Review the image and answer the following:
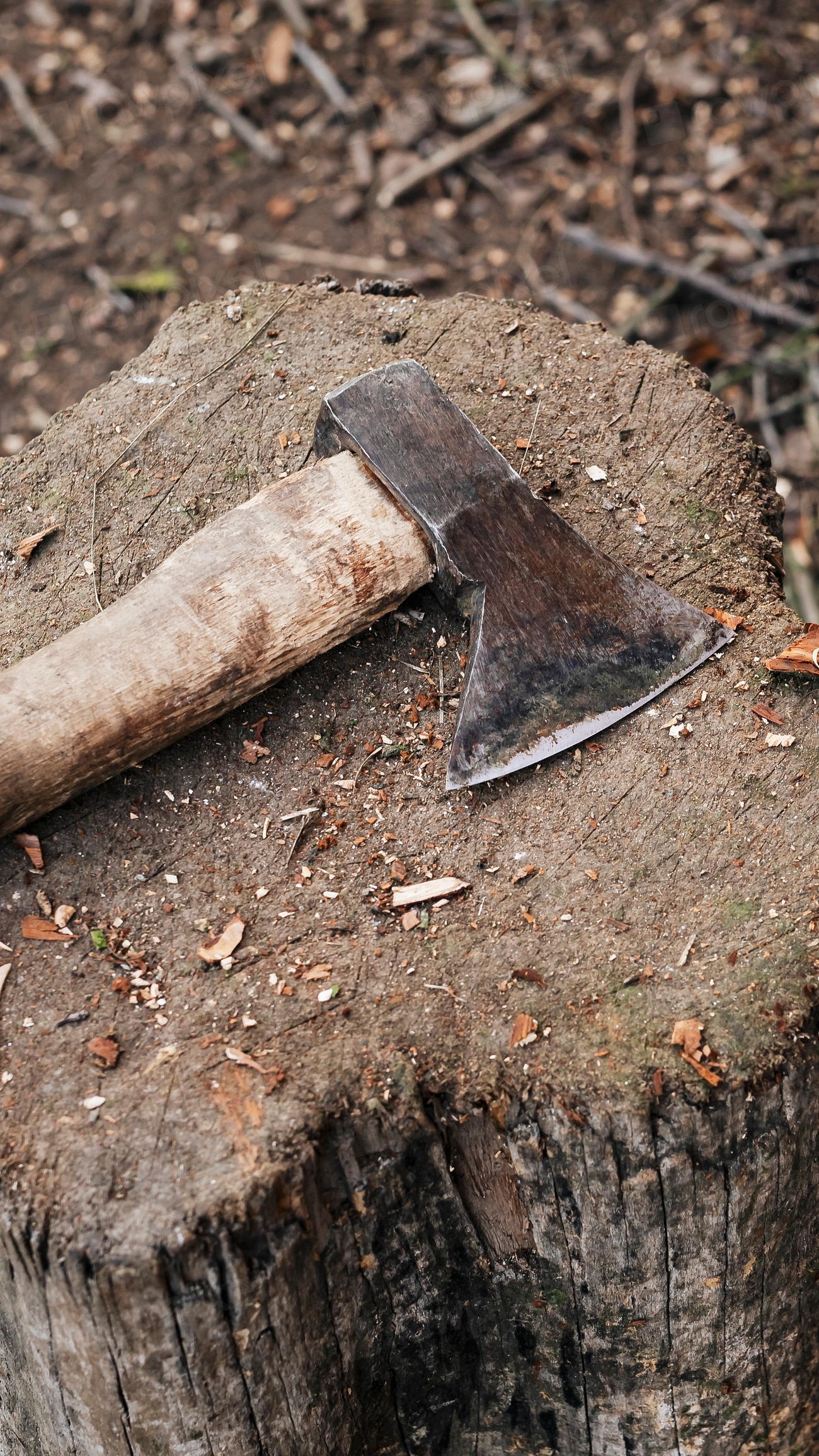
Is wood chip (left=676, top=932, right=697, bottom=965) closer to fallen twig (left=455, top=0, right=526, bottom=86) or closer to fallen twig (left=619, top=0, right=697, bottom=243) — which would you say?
fallen twig (left=619, top=0, right=697, bottom=243)

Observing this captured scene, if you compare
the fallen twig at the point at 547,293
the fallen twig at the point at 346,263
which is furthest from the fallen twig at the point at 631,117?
the fallen twig at the point at 346,263

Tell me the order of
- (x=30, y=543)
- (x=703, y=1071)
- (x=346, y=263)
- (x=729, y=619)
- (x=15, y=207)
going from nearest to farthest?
(x=703, y=1071) → (x=729, y=619) → (x=30, y=543) → (x=346, y=263) → (x=15, y=207)

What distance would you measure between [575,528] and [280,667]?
0.73 metres

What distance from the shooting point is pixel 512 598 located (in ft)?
7.18

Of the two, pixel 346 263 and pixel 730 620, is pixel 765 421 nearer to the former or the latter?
pixel 346 263

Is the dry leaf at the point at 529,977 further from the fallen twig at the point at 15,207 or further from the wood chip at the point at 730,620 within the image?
the fallen twig at the point at 15,207

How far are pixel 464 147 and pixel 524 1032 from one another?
4890mm

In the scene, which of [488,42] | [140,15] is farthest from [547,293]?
[140,15]

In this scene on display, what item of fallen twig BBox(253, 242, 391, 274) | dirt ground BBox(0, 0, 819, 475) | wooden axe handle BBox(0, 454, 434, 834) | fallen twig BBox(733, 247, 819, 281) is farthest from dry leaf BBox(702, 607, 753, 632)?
fallen twig BBox(253, 242, 391, 274)

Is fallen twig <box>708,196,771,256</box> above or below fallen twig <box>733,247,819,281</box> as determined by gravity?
above

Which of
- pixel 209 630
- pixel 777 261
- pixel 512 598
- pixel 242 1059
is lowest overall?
pixel 777 261

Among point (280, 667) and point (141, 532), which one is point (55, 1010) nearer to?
point (280, 667)

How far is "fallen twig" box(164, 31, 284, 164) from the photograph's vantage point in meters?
5.56

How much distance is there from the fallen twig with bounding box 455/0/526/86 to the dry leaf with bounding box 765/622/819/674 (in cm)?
454
